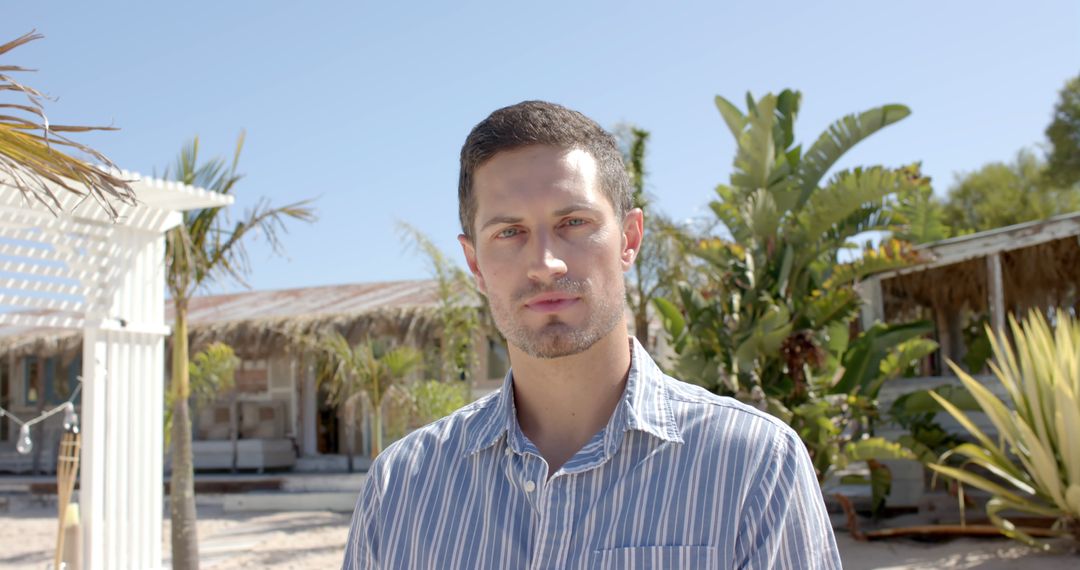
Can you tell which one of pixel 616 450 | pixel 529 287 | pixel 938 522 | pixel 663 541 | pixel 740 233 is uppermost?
pixel 740 233

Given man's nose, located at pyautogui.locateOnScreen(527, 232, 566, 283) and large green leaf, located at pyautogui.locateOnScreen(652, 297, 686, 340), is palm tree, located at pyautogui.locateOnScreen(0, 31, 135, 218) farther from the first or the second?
large green leaf, located at pyautogui.locateOnScreen(652, 297, 686, 340)

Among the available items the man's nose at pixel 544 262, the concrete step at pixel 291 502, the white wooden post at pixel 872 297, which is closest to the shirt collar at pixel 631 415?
the man's nose at pixel 544 262

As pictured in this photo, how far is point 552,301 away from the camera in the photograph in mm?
1405

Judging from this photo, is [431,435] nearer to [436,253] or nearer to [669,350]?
[436,253]

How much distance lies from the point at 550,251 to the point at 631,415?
0.27m

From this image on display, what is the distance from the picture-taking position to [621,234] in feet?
4.94

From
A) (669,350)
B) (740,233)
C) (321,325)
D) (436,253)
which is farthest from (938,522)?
(321,325)

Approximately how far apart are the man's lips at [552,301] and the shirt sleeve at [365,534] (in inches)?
16.4

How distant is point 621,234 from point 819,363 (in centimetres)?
777

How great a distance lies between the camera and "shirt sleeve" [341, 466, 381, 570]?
5.01 feet

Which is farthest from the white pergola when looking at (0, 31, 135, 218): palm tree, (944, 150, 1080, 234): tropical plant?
(944, 150, 1080, 234): tropical plant

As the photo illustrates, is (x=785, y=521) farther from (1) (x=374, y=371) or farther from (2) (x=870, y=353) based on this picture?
(1) (x=374, y=371)

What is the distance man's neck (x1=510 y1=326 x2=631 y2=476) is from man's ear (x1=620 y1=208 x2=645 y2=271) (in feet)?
0.37

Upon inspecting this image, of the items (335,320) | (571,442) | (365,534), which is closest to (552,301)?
(571,442)
